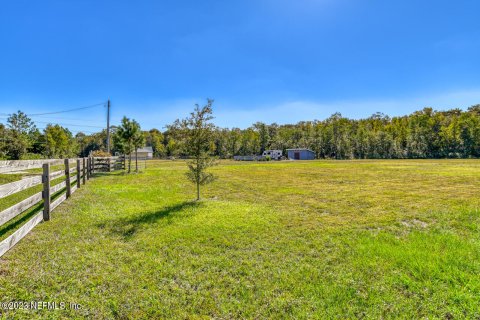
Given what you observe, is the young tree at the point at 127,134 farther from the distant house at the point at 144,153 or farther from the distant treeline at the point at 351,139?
the distant house at the point at 144,153

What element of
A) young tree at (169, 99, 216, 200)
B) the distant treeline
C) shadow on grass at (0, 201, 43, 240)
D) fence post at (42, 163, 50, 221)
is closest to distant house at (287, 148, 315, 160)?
the distant treeline

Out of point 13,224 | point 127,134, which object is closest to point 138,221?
point 13,224

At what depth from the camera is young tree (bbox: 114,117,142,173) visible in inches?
878

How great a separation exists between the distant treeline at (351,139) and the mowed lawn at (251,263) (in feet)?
145

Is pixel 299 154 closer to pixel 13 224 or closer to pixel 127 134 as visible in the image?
pixel 127 134

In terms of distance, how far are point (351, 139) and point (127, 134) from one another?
211 feet

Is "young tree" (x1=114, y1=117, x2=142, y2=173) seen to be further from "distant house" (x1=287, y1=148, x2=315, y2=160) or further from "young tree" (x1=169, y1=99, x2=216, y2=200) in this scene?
"distant house" (x1=287, y1=148, x2=315, y2=160)

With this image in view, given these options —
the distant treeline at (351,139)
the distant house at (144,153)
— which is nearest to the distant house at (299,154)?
the distant treeline at (351,139)

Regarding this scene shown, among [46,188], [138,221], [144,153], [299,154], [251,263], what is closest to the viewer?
[251,263]

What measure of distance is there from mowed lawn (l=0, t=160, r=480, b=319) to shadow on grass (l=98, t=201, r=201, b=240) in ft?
0.09

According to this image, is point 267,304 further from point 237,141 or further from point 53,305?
point 237,141

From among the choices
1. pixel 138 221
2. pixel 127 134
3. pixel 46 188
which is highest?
pixel 127 134

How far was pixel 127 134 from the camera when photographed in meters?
22.4

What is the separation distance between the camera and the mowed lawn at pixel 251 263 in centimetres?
332
